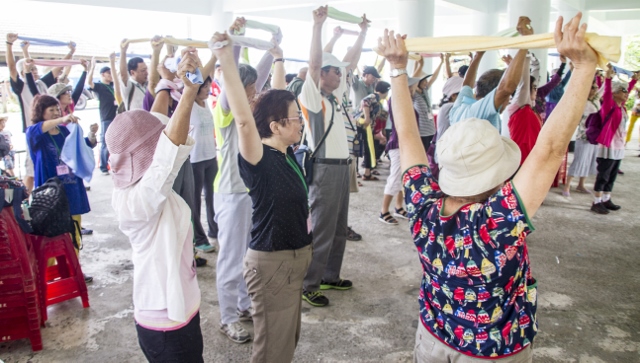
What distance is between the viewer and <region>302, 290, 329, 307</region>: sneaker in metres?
3.49

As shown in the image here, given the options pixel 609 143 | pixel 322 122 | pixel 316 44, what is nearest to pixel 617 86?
pixel 609 143

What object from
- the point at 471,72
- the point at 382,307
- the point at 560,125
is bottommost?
the point at 382,307

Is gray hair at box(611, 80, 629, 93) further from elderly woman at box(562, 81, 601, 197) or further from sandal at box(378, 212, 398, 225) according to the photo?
sandal at box(378, 212, 398, 225)

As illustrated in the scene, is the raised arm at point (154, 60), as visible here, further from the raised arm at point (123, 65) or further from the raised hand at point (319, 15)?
the raised hand at point (319, 15)

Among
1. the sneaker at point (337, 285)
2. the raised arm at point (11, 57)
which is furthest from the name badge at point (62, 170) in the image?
the sneaker at point (337, 285)

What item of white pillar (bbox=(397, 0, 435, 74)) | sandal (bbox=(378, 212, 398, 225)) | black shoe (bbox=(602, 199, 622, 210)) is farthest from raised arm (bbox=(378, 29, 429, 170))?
white pillar (bbox=(397, 0, 435, 74))

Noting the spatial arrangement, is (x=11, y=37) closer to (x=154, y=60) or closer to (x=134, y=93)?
(x=134, y=93)

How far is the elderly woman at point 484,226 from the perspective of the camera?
1.25 metres

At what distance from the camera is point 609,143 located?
594 centimetres

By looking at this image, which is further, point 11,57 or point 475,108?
point 11,57

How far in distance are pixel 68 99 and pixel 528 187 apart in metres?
5.02

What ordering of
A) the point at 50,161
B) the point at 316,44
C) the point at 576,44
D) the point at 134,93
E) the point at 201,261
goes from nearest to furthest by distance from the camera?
the point at 576,44
the point at 316,44
the point at 50,161
the point at 201,261
the point at 134,93

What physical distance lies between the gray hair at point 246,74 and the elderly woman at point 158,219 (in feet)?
3.72

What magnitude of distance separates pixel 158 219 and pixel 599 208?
612 centimetres
